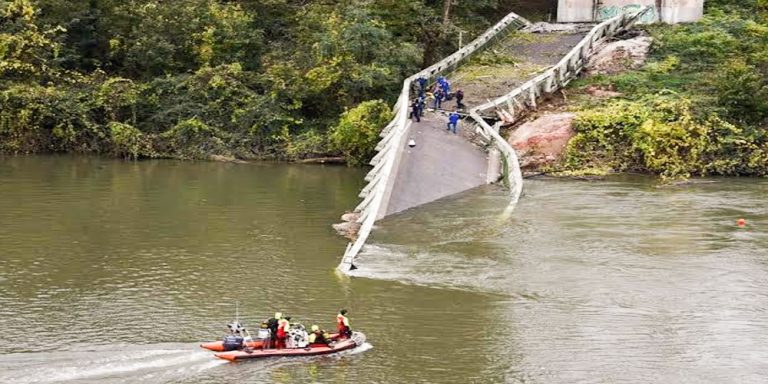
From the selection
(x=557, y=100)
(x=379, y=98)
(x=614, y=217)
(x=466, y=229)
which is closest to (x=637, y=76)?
(x=557, y=100)

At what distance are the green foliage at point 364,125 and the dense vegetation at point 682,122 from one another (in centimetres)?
811

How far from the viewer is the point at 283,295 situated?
1024 inches

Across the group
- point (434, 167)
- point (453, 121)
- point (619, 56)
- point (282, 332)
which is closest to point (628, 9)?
point (619, 56)

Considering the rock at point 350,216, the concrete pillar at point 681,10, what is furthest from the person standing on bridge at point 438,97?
the concrete pillar at point 681,10

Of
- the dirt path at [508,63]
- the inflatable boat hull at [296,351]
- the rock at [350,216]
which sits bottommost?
the inflatable boat hull at [296,351]

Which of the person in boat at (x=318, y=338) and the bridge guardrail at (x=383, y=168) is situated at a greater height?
the bridge guardrail at (x=383, y=168)

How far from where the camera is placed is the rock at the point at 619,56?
4934 centimetres

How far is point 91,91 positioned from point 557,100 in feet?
71.7

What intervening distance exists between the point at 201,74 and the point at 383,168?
58.2ft

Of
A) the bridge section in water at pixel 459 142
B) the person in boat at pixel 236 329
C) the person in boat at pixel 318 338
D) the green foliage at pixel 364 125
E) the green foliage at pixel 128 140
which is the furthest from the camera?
the green foliage at pixel 128 140

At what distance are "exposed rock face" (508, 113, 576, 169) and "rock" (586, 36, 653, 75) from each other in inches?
245

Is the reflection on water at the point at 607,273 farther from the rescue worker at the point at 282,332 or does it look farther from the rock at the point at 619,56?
the rock at the point at 619,56

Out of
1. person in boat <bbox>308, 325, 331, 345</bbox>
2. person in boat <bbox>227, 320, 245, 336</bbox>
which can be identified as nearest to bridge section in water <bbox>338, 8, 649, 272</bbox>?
person in boat <bbox>308, 325, 331, 345</bbox>

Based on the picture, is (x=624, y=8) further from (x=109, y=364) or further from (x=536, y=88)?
(x=109, y=364)
